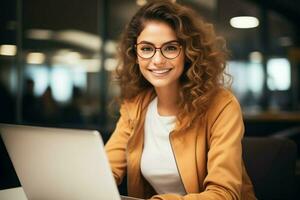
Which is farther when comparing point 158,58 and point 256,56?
point 256,56

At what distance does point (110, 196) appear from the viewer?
0.93m

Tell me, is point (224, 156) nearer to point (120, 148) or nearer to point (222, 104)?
point (222, 104)

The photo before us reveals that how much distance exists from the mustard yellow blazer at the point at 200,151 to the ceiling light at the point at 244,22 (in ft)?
19.1

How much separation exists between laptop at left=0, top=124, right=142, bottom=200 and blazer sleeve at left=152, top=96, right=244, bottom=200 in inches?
11.1

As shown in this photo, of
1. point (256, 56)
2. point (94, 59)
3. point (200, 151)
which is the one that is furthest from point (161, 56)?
point (256, 56)

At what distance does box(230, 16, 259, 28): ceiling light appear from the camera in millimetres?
7305

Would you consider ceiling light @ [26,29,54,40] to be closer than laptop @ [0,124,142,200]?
No

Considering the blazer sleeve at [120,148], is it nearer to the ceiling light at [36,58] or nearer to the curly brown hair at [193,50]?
the curly brown hair at [193,50]

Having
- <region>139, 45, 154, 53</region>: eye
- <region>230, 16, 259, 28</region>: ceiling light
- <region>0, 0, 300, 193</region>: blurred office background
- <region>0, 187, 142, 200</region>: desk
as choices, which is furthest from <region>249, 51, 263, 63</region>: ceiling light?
<region>0, 187, 142, 200</region>: desk

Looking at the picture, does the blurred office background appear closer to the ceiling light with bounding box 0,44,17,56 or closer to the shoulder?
the ceiling light with bounding box 0,44,17,56

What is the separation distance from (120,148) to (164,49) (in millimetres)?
465

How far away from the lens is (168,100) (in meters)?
1.65

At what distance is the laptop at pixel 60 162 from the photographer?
2.97ft

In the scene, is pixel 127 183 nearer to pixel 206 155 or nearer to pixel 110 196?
pixel 206 155
